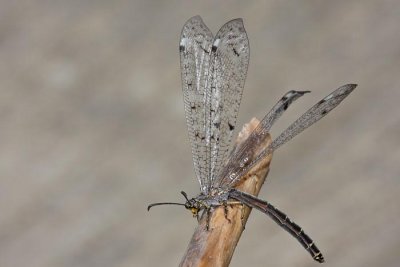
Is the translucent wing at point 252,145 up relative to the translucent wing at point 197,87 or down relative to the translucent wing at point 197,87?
down

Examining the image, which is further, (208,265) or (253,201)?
(253,201)

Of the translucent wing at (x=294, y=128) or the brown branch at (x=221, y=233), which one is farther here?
the translucent wing at (x=294, y=128)

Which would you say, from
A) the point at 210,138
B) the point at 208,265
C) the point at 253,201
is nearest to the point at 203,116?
the point at 210,138

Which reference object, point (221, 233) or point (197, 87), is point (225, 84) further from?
point (221, 233)

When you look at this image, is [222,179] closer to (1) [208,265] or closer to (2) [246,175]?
(2) [246,175]

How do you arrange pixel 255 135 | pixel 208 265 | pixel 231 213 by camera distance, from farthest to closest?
pixel 255 135
pixel 231 213
pixel 208 265

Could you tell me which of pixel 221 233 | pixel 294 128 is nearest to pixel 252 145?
pixel 294 128
